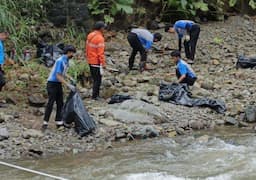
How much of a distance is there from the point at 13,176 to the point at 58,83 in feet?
6.25

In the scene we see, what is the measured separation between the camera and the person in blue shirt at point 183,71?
33.7ft

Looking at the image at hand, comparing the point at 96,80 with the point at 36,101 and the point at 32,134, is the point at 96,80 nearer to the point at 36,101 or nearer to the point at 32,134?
the point at 36,101

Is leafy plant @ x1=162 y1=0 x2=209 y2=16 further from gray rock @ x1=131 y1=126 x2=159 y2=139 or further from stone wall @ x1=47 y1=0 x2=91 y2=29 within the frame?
gray rock @ x1=131 y1=126 x2=159 y2=139

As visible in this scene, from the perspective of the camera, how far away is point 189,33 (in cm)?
1280

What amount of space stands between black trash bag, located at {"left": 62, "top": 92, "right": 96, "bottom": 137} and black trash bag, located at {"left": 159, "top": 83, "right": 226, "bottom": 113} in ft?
6.60

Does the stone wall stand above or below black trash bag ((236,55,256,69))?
above

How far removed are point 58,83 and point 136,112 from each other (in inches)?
59.4

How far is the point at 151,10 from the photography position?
15.6 m

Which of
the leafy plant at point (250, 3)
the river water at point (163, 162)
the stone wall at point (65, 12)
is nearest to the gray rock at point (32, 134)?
the river water at point (163, 162)

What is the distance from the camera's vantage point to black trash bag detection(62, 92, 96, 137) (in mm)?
8203

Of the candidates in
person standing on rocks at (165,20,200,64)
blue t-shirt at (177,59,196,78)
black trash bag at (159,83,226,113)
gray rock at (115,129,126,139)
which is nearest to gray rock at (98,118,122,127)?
gray rock at (115,129,126,139)

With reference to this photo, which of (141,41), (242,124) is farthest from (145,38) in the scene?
(242,124)

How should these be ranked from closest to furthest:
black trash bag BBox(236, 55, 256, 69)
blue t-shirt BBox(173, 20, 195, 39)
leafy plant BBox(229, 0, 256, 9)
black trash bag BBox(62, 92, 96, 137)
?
black trash bag BBox(62, 92, 96, 137) → black trash bag BBox(236, 55, 256, 69) → blue t-shirt BBox(173, 20, 195, 39) → leafy plant BBox(229, 0, 256, 9)

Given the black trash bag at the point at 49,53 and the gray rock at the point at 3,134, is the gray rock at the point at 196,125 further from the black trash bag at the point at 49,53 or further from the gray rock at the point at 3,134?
the black trash bag at the point at 49,53
